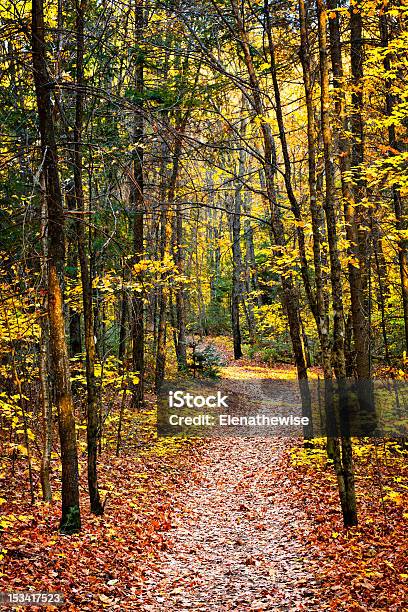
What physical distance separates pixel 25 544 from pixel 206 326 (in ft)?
99.6

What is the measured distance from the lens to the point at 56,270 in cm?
671

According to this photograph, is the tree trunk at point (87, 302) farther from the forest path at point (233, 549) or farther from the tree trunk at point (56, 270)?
the forest path at point (233, 549)

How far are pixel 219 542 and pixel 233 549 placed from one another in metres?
0.39

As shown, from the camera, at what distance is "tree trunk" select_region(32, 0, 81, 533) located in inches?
254

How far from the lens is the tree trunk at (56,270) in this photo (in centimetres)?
645

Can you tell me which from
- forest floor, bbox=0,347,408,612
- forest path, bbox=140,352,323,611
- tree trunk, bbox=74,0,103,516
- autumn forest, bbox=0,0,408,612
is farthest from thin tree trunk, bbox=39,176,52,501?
forest path, bbox=140,352,323,611

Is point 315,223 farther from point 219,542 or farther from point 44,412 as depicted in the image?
point 219,542

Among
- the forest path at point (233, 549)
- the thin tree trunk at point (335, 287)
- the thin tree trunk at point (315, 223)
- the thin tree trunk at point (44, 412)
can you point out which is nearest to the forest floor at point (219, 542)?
the forest path at point (233, 549)

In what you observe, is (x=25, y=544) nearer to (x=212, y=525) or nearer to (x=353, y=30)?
(x=212, y=525)

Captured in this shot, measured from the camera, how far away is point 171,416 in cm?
1644

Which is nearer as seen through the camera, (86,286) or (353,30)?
(86,286)

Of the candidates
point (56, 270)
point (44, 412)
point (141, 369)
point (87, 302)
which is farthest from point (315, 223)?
point (141, 369)

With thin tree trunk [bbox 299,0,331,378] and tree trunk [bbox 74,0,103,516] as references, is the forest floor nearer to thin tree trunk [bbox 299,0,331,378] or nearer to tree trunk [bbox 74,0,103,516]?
tree trunk [bbox 74,0,103,516]

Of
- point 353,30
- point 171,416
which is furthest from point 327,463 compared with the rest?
point 353,30
